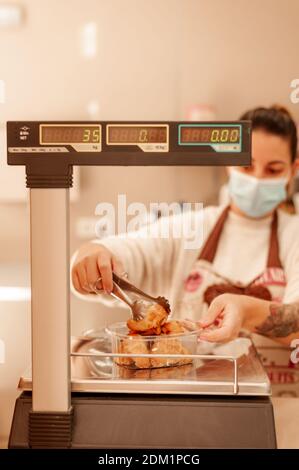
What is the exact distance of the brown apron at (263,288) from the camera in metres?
1.17

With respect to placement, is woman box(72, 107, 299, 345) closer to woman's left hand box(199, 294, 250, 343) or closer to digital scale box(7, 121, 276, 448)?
woman's left hand box(199, 294, 250, 343)

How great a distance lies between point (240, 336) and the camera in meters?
1.04

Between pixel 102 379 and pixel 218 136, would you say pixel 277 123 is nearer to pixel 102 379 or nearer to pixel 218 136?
pixel 218 136

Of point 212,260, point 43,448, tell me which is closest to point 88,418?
point 43,448

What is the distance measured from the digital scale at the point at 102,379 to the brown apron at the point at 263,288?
0.35 meters

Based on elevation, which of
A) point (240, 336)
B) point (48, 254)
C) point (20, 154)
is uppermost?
point (20, 154)

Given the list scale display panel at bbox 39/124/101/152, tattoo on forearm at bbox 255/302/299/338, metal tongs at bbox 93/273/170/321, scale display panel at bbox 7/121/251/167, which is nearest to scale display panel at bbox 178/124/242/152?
scale display panel at bbox 7/121/251/167

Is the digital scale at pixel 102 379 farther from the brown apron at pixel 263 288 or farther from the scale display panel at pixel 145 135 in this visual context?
the brown apron at pixel 263 288

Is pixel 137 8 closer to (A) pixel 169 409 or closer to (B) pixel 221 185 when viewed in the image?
(B) pixel 221 185

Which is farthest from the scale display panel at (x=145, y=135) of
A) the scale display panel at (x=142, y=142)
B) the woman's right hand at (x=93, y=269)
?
the woman's right hand at (x=93, y=269)

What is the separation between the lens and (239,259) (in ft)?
4.27

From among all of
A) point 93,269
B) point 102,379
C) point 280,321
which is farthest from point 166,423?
point 280,321

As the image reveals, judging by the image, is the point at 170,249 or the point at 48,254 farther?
the point at 170,249
